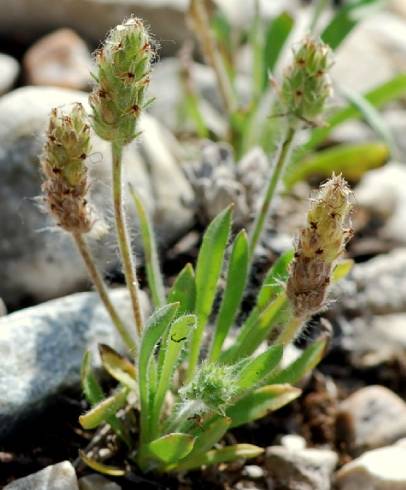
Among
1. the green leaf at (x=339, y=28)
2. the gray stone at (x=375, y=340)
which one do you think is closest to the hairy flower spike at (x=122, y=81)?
the gray stone at (x=375, y=340)

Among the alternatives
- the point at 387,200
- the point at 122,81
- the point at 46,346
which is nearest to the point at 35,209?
the point at 46,346

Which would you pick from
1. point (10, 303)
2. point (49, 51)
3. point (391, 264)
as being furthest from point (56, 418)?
Result: point (49, 51)

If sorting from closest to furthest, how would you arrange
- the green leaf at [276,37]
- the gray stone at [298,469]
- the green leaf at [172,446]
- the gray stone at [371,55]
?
the green leaf at [172,446]
the gray stone at [298,469]
the green leaf at [276,37]
the gray stone at [371,55]

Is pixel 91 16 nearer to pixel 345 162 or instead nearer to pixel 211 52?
pixel 211 52

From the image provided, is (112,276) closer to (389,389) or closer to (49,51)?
(389,389)

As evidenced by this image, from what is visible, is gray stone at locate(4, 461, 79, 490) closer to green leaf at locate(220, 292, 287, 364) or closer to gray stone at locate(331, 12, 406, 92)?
green leaf at locate(220, 292, 287, 364)

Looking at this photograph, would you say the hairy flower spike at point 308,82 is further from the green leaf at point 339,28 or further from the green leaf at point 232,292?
the green leaf at point 339,28
